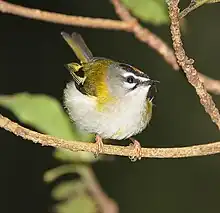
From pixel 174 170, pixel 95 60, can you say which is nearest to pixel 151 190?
pixel 174 170

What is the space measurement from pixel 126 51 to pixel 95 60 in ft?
6.72

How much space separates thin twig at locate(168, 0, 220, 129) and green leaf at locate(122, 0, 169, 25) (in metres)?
0.57

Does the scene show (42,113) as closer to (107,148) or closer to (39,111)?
(39,111)

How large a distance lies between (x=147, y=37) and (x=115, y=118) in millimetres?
307

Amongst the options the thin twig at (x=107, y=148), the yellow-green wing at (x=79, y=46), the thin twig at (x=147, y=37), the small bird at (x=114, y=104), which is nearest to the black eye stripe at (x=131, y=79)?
the small bird at (x=114, y=104)

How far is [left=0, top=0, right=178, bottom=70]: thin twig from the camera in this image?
1587 millimetres

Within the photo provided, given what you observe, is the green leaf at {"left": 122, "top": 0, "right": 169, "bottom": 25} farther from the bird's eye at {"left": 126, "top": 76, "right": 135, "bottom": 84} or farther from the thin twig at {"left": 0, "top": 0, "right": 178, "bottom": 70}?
the bird's eye at {"left": 126, "top": 76, "right": 135, "bottom": 84}

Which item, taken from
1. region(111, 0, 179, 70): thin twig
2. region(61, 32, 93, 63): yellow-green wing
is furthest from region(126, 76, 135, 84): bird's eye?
region(61, 32, 93, 63): yellow-green wing

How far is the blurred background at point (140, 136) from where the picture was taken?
382cm

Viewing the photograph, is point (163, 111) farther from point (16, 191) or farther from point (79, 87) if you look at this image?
point (79, 87)

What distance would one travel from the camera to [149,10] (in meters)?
1.73

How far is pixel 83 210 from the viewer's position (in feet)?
6.14

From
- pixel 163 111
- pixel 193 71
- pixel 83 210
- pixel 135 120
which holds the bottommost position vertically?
pixel 193 71

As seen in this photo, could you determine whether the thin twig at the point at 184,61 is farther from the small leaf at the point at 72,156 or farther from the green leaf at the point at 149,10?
the small leaf at the point at 72,156
